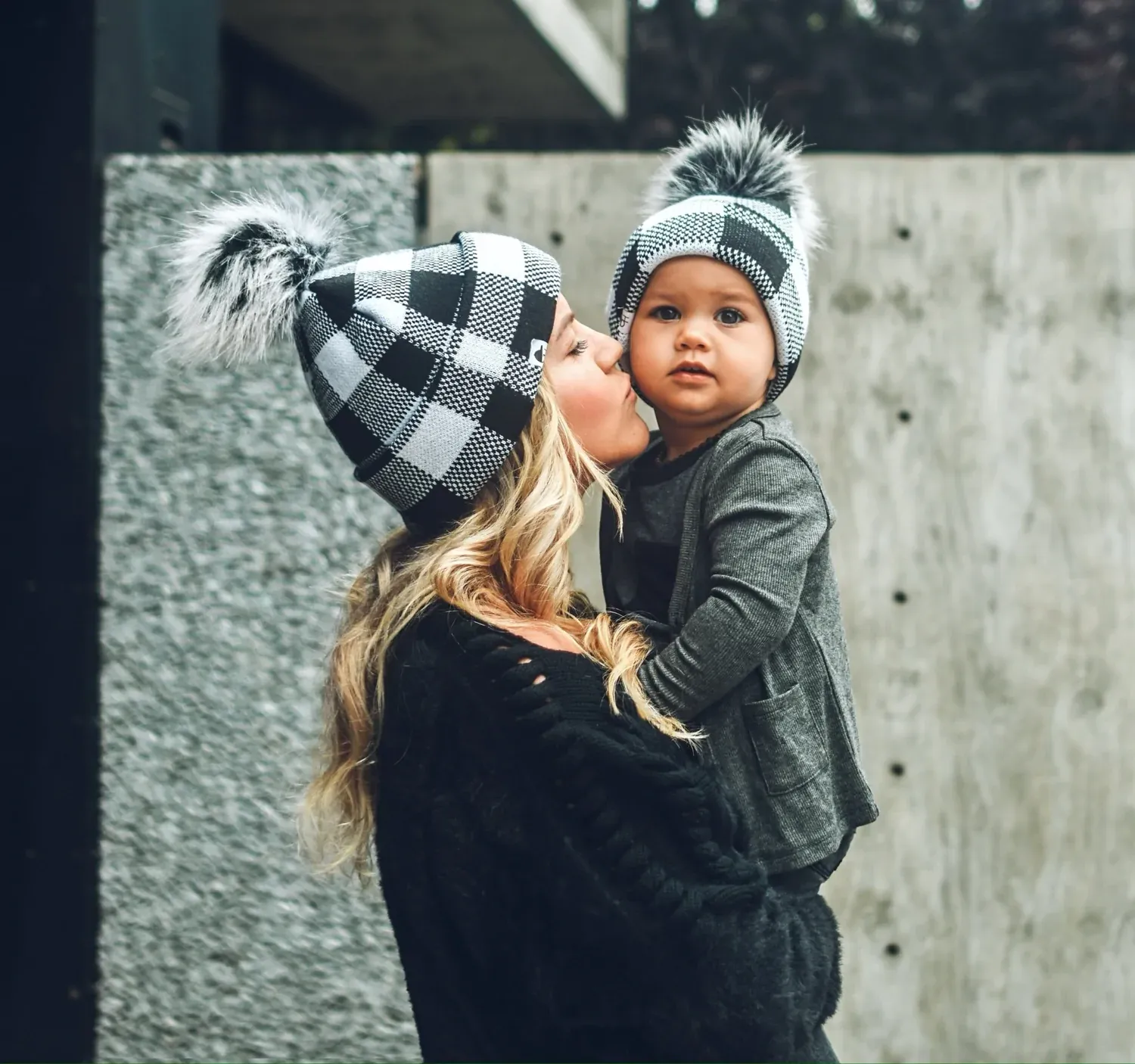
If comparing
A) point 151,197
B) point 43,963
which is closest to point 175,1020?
point 43,963

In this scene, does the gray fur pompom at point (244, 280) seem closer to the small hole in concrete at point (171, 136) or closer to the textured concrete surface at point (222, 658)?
the textured concrete surface at point (222, 658)

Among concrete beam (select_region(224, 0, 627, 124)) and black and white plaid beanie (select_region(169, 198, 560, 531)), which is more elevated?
concrete beam (select_region(224, 0, 627, 124))

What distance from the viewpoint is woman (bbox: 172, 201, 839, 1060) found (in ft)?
4.99

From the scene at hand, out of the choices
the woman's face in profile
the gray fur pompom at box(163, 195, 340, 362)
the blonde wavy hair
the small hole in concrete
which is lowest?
the blonde wavy hair

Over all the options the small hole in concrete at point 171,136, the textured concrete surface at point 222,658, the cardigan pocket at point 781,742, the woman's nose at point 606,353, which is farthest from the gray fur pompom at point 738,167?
the small hole in concrete at point 171,136

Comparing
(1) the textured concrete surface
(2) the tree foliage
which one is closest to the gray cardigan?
(1) the textured concrete surface

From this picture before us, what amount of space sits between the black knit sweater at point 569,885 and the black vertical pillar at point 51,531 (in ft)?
6.73

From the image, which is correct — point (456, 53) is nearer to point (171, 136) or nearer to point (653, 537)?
point (171, 136)

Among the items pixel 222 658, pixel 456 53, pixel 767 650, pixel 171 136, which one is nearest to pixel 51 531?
pixel 222 658

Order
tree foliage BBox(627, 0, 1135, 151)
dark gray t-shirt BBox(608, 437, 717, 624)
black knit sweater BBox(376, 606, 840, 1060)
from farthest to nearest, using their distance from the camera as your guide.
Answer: tree foliage BBox(627, 0, 1135, 151)
dark gray t-shirt BBox(608, 437, 717, 624)
black knit sweater BBox(376, 606, 840, 1060)

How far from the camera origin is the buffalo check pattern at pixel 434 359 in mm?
1688

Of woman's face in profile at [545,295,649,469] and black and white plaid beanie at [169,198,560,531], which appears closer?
black and white plaid beanie at [169,198,560,531]

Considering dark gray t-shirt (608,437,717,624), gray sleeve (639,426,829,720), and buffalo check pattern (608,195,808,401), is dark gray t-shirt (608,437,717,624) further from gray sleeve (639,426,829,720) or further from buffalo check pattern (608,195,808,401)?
buffalo check pattern (608,195,808,401)

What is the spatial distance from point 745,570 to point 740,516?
3.4 inches
